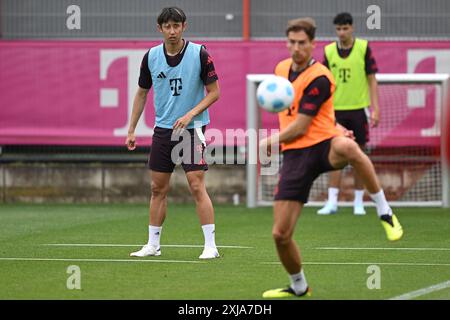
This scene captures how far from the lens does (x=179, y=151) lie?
36.5ft

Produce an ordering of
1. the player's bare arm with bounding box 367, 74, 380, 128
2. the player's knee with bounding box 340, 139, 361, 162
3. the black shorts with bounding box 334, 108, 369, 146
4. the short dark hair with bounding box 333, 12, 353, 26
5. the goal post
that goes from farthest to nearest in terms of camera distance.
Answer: the goal post → the black shorts with bounding box 334, 108, 369, 146 → the player's bare arm with bounding box 367, 74, 380, 128 → the short dark hair with bounding box 333, 12, 353, 26 → the player's knee with bounding box 340, 139, 361, 162

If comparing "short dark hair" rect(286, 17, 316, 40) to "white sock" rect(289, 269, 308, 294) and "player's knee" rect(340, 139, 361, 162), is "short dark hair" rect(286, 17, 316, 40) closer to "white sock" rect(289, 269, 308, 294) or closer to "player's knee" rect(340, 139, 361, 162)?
"player's knee" rect(340, 139, 361, 162)

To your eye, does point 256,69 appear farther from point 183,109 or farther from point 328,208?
point 183,109

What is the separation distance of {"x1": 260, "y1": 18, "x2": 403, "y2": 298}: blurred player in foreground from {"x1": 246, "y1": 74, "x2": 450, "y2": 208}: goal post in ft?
28.0

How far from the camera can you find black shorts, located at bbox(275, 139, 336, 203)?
850cm

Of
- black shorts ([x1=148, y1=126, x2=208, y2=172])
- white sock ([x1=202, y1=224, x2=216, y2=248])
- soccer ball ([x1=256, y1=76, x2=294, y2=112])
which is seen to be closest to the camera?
soccer ball ([x1=256, y1=76, x2=294, y2=112])

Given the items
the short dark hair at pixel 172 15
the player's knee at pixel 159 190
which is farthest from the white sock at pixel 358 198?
the short dark hair at pixel 172 15

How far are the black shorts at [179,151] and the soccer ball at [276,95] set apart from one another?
275 centimetres

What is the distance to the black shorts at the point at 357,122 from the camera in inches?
626

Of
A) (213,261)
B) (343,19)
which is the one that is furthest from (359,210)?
(213,261)

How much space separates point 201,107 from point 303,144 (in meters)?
2.55

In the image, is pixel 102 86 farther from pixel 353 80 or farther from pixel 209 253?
pixel 209 253

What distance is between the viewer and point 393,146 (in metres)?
17.6

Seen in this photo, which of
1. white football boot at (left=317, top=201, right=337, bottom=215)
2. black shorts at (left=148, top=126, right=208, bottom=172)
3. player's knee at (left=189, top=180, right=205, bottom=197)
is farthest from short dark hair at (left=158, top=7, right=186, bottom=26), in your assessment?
white football boot at (left=317, top=201, right=337, bottom=215)
